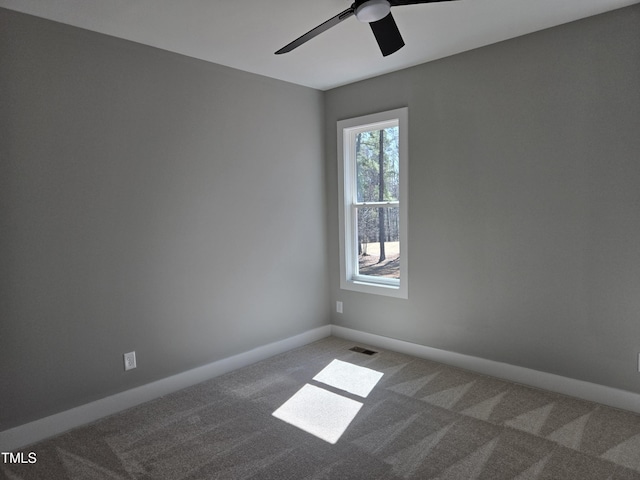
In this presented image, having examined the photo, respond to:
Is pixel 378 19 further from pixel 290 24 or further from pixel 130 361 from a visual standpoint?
pixel 130 361

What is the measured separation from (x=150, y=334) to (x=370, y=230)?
2.19m

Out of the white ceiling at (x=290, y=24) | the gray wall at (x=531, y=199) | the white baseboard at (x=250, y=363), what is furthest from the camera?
the gray wall at (x=531, y=199)

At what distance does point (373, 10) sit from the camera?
6.93 ft

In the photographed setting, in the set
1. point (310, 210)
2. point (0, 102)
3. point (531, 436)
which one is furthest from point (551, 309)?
point (0, 102)

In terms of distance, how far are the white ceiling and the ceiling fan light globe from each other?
0.31 meters

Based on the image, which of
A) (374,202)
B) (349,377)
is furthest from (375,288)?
(349,377)

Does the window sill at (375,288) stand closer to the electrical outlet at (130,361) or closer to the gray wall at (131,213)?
the gray wall at (131,213)

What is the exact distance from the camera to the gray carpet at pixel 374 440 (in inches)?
87.5

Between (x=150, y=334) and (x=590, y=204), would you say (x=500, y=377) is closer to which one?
(x=590, y=204)

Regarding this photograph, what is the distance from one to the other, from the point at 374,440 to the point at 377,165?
2.46 meters

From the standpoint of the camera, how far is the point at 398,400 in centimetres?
298

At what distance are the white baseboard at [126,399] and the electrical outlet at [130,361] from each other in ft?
0.53

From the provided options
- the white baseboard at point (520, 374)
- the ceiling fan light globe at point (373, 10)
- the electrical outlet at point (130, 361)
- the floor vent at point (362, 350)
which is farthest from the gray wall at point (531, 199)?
the electrical outlet at point (130, 361)

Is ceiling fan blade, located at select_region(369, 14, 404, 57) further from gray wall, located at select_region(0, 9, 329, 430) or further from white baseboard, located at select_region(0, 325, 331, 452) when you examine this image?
white baseboard, located at select_region(0, 325, 331, 452)
